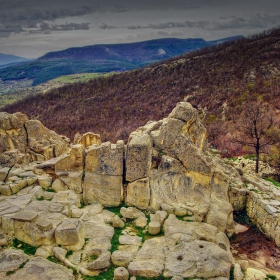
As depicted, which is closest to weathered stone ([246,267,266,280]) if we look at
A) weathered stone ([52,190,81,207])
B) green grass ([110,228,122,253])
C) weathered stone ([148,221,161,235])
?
weathered stone ([148,221,161,235])

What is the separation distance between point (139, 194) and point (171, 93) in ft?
163

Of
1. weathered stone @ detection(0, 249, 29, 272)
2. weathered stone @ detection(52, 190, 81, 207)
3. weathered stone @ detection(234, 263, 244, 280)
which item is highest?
weathered stone @ detection(52, 190, 81, 207)

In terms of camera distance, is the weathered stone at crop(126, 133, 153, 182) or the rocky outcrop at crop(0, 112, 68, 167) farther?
the rocky outcrop at crop(0, 112, 68, 167)

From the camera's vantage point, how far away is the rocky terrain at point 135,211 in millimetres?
9305

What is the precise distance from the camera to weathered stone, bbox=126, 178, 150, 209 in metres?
13.2

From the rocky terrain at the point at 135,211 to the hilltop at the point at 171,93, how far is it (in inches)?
810

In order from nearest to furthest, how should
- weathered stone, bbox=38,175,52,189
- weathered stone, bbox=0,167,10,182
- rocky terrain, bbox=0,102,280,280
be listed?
1. rocky terrain, bbox=0,102,280,280
2. weathered stone, bbox=38,175,52,189
3. weathered stone, bbox=0,167,10,182

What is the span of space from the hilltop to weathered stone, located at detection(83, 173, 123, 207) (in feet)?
73.7

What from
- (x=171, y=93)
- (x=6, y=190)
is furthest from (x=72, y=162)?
(x=171, y=93)

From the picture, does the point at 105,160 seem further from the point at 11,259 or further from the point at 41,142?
the point at 41,142

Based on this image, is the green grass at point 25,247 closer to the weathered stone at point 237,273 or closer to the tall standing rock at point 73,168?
the tall standing rock at point 73,168

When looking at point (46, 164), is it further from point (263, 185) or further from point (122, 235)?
point (263, 185)

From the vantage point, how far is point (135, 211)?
42.2ft

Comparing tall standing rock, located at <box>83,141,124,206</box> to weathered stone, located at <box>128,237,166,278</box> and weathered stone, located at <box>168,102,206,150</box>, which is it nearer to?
weathered stone, located at <box>128,237,166,278</box>
